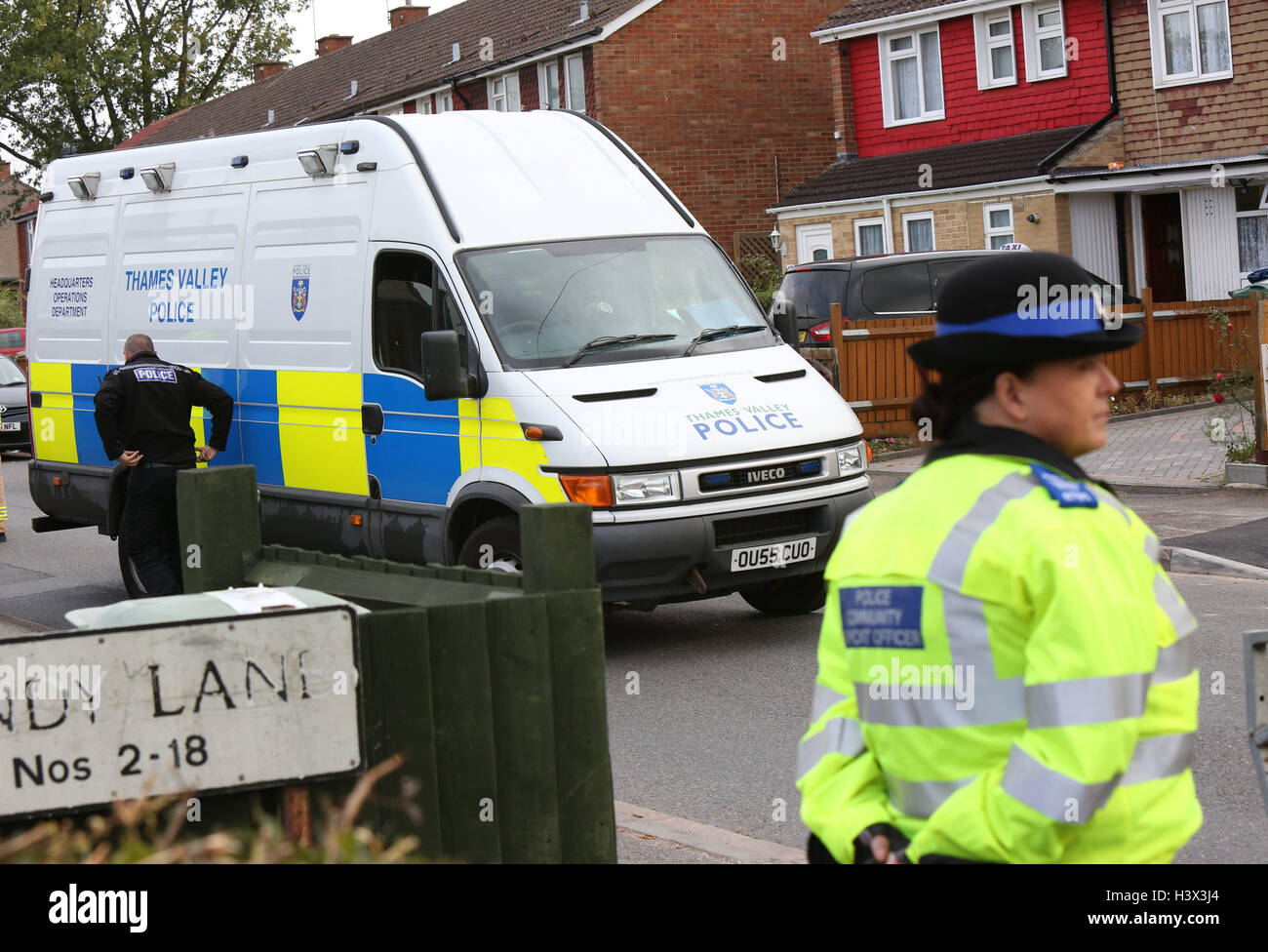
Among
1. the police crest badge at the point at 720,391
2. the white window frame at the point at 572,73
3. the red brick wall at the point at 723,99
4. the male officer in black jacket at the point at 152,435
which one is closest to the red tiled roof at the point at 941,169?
the red brick wall at the point at 723,99

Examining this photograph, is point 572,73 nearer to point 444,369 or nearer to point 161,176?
point 161,176

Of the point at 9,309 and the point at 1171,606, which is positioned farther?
the point at 9,309

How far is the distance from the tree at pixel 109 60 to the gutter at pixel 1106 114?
3648cm

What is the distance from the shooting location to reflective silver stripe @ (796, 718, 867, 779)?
2451mm

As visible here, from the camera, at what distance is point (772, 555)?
869 cm

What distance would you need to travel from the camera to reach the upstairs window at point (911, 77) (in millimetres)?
30938

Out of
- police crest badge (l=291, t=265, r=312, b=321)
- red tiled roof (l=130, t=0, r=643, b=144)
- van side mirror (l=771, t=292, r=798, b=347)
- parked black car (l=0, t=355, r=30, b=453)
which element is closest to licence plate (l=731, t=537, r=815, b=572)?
van side mirror (l=771, t=292, r=798, b=347)

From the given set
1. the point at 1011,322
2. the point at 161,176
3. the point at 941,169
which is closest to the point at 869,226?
the point at 941,169

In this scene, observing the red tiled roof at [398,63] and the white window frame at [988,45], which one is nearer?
the white window frame at [988,45]

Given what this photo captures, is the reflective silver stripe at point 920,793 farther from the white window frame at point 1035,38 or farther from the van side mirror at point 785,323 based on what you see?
the white window frame at point 1035,38

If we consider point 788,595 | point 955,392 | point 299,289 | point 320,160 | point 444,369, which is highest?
point 320,160

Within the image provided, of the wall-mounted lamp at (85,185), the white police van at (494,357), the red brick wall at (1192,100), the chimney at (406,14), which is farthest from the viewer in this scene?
the chimney at (406,14)

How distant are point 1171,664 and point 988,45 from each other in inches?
1146

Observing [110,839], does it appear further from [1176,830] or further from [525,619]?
[1176,830]
